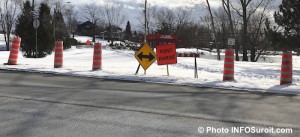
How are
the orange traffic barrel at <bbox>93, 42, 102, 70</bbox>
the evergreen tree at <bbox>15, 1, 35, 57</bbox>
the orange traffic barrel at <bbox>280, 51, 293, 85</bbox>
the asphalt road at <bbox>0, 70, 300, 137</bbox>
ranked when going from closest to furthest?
1. the asphalt road at <bbox>0, 70, 300, 137</bbox>
2. the orange traffic barrel at <bbox>280, 51, 293, 85</bbox>
3. the orange traffic barrel at <bbox>93, 42, 102, 70</bbox>
4. the evergreen tree at <bbox>15, 1, 35, 57</bbox>

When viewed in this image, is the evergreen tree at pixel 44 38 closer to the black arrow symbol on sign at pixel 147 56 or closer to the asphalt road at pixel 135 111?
the black arrow symbol on sign at pixel 147 56

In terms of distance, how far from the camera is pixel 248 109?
7043mm

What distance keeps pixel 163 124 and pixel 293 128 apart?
6.36 ft

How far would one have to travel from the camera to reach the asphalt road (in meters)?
5.21

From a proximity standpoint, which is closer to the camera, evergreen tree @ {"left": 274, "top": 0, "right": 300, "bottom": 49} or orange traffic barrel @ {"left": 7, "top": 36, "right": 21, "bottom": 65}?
orange traffic barrel @ {"left": 7, "top": 36, "right": 21, "bottom": 65}

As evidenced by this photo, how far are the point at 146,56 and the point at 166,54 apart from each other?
763mm

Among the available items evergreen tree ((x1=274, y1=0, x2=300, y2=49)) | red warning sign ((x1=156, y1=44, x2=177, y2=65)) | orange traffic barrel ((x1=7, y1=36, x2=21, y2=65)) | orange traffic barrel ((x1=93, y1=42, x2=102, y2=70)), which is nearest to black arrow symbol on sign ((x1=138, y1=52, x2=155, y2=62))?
red warning sign ((x1=156, y1=44, x2=177, y2=65))

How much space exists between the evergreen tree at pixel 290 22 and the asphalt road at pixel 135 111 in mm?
21034

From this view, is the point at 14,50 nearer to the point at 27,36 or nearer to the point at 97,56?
the point at 97,56

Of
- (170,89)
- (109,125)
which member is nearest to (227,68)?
(170,89)

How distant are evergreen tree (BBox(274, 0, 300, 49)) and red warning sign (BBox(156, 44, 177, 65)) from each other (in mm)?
17561

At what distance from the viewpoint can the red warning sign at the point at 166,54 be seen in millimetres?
13875

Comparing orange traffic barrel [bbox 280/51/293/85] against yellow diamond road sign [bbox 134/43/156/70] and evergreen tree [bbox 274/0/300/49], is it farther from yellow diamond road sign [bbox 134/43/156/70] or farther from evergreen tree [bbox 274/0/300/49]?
evergreen tree [bbox 274/0/300/49]

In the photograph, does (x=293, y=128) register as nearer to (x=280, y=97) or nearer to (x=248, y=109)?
(x=248, y=109)
